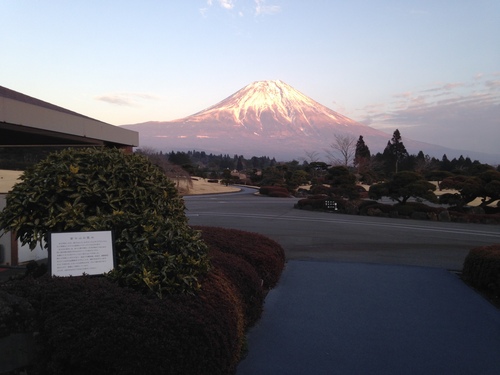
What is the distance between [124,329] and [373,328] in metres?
3.69

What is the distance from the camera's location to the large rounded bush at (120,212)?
449 centimetres

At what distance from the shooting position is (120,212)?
518cm

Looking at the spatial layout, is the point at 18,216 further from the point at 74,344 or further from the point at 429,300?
the point at 429,300

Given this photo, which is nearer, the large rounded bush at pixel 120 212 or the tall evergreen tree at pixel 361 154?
the large rounded bush at pixel 120 212

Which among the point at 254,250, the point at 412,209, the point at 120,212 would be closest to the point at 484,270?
the point at 254,250

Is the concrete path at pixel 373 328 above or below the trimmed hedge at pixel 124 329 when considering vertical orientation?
below

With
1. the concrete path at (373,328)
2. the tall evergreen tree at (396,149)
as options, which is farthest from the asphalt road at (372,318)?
the tall evergreen tree at (396,149)

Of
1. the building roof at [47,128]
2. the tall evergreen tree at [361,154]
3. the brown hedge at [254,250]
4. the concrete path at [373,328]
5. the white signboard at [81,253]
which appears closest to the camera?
the white signboard at [81,253]

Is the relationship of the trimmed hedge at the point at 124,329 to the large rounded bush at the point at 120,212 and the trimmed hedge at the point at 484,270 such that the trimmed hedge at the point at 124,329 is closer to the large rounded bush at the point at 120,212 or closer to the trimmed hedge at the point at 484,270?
the large rounded bush at the point at 120,212

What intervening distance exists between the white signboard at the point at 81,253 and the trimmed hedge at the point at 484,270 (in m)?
6.27

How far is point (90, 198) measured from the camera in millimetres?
5488

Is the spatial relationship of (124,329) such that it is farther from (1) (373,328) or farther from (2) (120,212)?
(1) (373,328)

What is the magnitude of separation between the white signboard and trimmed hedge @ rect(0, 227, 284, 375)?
0.70ft

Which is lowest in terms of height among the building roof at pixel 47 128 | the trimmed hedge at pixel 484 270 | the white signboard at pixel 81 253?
the trimmed hedge at pixel 484 270
